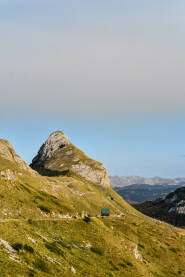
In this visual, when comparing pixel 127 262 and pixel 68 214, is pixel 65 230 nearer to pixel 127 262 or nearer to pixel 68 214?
pixel 127 262

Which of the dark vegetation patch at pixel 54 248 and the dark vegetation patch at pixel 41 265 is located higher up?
the dark vegetation patch at pixel 54 248

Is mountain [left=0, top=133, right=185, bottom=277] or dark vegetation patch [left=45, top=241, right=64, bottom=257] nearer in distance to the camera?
mountain [left=0, top=133, right=185, bottom=277]

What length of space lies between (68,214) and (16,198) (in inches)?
969

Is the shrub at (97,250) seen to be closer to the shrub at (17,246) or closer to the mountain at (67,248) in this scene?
the mountain at (67,248)

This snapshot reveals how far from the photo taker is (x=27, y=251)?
152 ft

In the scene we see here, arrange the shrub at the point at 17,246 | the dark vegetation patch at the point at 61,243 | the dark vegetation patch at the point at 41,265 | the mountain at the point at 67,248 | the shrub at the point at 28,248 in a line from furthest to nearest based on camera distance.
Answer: the dark vegetation patch at the point at 61,243 → the shrub at the point at 28,248 → the shrub at the point at 17,246 → the mountain at the point at 67,248 → the dark vegetation patch at the point at 41,265

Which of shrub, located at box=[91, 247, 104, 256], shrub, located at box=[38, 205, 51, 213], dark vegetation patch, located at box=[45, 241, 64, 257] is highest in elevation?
shrub, located at box=[38, 205, 51, 213]

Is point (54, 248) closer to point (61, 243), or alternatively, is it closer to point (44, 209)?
point (61, 243)

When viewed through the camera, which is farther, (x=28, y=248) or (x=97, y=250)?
(x=97, y=250)

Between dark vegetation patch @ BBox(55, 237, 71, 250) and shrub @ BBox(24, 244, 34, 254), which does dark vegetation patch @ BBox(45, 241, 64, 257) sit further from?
shrub @ BBox(24, 244, 34, 254)

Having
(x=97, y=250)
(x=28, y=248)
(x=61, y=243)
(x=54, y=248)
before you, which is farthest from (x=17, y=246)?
(x=97, y=250)

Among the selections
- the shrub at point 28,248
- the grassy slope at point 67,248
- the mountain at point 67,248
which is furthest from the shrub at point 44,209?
the shrub at point 28,248

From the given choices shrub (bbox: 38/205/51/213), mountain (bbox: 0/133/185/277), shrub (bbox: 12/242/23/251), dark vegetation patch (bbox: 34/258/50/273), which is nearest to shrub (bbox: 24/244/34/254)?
mountain (bbox: 0/133/185/277)

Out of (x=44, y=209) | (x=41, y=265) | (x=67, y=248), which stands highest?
(x=44, y=209)
